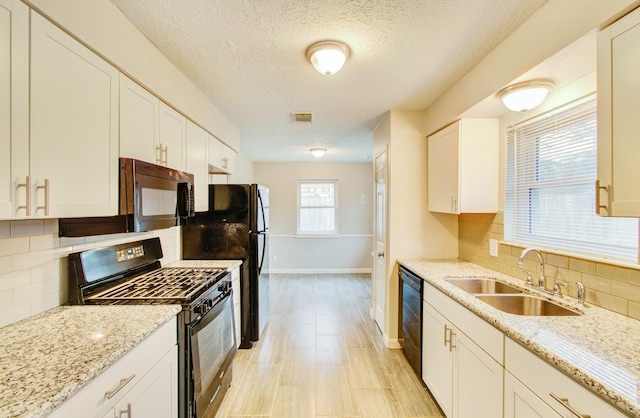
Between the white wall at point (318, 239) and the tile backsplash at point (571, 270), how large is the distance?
3515 millimetres

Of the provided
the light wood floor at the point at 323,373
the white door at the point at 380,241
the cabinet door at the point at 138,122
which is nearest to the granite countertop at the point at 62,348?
the cabinet door at the point at 138,122

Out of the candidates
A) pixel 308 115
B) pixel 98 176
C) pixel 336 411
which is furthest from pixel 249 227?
pixel 336 411

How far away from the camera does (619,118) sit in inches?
40.3

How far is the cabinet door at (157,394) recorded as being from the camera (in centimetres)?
108

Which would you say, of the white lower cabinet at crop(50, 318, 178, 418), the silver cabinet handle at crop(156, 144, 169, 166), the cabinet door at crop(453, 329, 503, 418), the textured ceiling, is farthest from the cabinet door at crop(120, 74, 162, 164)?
the cabinet door at crop(453, 329, 503, 418)

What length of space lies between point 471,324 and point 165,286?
74.6 inches

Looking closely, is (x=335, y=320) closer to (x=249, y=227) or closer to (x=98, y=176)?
(x=249, y=227)

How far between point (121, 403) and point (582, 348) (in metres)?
1.79

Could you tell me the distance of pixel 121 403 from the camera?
1.03 metres

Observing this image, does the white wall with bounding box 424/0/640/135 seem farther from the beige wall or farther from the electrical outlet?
the electrical outlet

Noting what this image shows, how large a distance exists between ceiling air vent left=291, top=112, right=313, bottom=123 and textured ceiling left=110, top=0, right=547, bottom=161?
114 mm

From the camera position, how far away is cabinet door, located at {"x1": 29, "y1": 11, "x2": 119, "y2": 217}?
100 centimetres

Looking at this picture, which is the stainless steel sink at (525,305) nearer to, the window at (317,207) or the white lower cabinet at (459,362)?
the white lower cabinet at (459,362)

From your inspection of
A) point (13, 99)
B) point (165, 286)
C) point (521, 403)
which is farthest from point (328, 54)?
point (521, 403)
